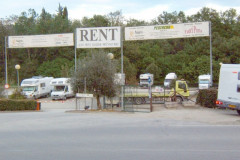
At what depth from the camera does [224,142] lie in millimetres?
9883

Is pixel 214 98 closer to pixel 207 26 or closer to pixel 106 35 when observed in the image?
pixel 207 26

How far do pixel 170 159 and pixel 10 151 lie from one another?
15.2ft

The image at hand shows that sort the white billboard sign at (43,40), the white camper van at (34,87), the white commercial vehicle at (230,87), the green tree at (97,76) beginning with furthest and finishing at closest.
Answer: the white camper van at (34,87)
the white billboard sign at (43,40)
the green tree at (97,76)
the white commercial vehicle at (230,87)

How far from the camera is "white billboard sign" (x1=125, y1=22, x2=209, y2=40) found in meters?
27.1

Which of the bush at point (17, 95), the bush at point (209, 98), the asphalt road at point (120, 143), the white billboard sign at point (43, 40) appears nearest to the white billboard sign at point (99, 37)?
the white billboard sign at point (43, 40)

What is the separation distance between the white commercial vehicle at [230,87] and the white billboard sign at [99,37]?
37.2ft

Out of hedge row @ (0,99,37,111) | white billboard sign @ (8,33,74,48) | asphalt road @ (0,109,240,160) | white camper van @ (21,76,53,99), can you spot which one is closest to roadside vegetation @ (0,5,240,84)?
white camper van @ (21,76,53,99)

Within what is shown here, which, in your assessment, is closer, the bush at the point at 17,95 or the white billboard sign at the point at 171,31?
the white billboard sign at the point at 171,31

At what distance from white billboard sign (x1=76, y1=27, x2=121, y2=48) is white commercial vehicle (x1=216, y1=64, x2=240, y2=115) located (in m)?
11.3

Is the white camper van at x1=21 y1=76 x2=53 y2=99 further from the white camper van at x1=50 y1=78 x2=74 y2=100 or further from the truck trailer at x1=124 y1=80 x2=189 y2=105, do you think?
the truck trailer at x1=124 y1=80 x2=189 y2=105

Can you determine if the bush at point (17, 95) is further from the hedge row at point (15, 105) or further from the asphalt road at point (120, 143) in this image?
the asphalt road at point (120, 143)

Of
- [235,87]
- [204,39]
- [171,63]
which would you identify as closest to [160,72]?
[171,63]

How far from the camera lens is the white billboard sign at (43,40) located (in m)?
30.7

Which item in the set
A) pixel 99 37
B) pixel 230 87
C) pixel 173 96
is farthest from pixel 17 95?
pixel 230 87
